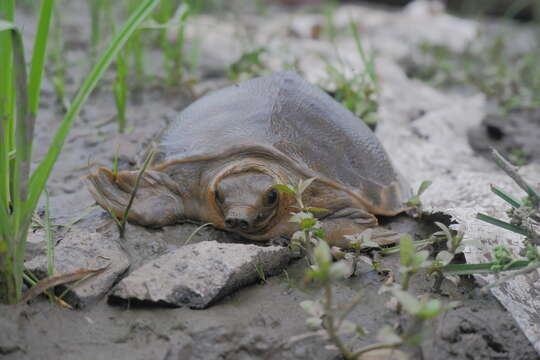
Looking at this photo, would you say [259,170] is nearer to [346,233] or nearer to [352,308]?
[346,233]

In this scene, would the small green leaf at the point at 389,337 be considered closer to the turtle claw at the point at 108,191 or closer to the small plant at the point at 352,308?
the small plant at the point at 352,308

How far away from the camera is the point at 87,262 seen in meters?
1.90

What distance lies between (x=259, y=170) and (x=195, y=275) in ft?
2.10

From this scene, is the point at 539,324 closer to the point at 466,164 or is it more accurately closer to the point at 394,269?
the point at 394,269

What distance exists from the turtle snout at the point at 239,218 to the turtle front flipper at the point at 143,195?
0.28 m

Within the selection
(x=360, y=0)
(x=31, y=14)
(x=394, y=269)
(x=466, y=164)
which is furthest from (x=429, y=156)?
(x=360, y=0)

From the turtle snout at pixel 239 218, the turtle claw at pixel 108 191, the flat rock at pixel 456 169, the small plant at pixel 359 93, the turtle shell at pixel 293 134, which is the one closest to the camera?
the flat rock at pixel 456 169

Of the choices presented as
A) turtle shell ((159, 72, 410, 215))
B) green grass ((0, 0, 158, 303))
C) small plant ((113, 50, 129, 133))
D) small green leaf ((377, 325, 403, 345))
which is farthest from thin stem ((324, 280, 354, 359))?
small plant ((113, 50, 129, 133))

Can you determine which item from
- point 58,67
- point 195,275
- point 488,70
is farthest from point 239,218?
point 488,70

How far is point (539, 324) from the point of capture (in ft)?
6.02

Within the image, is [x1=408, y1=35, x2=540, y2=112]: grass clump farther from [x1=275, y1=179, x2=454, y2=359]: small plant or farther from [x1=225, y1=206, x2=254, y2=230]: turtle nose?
[x1=275, y1=179, x2=454, y2=359]: small plant

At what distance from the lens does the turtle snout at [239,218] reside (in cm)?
219

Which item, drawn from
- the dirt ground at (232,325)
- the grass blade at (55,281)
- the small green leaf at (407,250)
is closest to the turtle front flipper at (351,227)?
the dirt ground at (232,325)

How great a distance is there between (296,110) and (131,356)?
132cm
